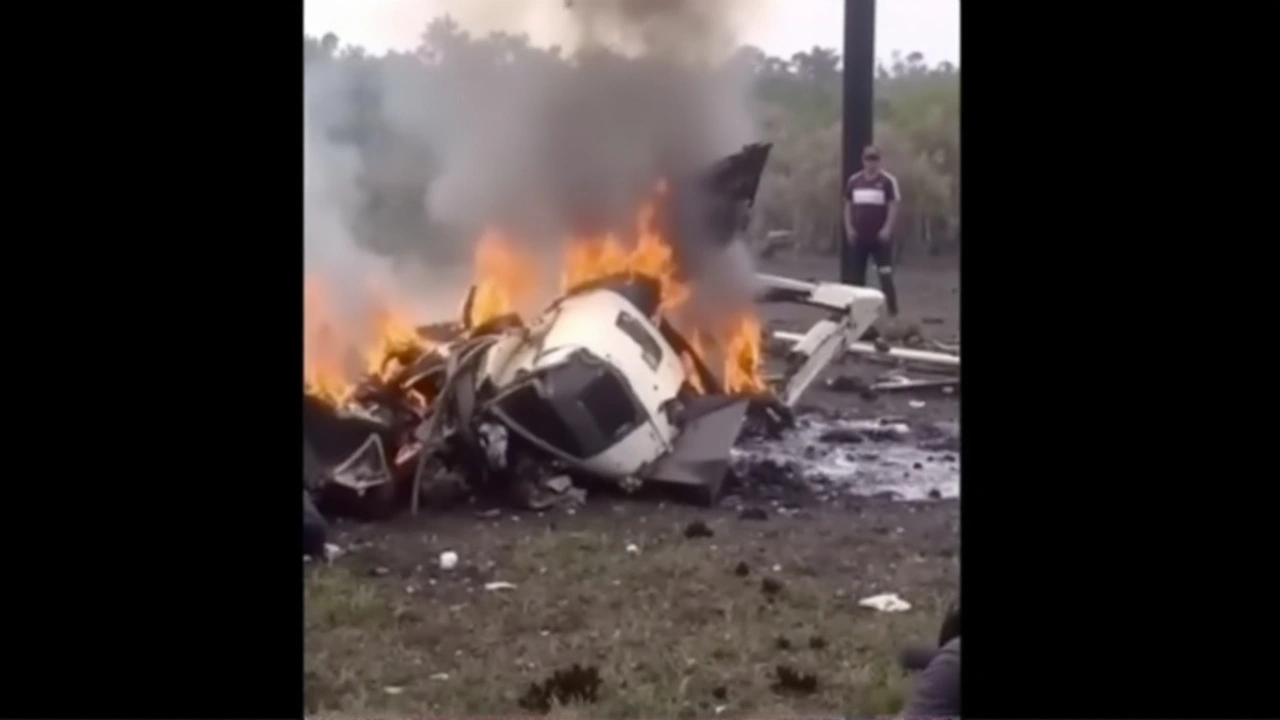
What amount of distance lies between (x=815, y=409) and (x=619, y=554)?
1.83 ft

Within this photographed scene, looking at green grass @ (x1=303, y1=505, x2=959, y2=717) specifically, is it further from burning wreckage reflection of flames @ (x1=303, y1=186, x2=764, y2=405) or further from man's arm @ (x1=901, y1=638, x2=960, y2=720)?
burning wreckage reflection of flames @ (x1=303, y1=186, x2=764, y2=405)

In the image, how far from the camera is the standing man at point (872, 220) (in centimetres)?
344

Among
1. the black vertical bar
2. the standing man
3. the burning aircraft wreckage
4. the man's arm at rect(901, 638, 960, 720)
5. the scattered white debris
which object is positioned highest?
the black vertical bar

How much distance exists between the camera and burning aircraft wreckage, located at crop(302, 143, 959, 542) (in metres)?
3.46

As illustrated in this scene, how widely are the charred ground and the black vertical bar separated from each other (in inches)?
9.8

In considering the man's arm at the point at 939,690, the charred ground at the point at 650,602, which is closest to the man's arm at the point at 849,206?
the charred ground at the point at 650,602

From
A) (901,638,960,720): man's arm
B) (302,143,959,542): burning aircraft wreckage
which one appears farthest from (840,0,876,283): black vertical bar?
(901,638,960,720): man's arm

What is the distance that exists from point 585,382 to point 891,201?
0.80 metres

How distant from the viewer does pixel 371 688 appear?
10.8ft

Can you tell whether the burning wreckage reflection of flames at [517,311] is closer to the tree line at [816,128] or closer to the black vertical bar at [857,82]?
the tree line at [816,128]

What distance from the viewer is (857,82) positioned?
341 cm
